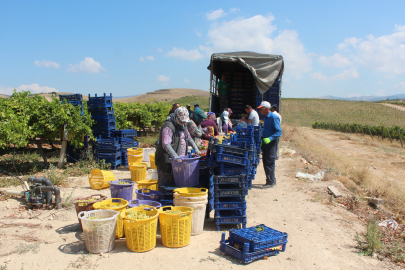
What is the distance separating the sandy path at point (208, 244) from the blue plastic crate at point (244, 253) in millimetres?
75

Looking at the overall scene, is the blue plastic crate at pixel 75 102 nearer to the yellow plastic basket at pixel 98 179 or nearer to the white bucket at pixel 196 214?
the yellow plastic basket at pixel 98 179

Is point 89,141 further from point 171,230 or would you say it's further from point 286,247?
point 286,247

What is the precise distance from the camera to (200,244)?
4.50 meters

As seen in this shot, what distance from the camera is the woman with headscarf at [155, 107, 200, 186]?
16.3ft

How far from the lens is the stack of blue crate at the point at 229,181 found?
4.98 metres

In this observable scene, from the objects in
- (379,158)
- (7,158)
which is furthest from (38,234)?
(379,158)

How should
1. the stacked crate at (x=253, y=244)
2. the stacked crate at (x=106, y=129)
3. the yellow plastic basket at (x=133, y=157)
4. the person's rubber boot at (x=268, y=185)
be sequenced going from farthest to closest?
the stacked crate at (x=106, y=129) → the yellow plastic basket at (x=133, y=157) → the person's rubber boot at (x=268, y=185) → the stacked crate at (x=253, y=244)

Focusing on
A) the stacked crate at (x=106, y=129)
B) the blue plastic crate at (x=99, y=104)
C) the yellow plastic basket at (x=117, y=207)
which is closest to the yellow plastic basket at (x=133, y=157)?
the stacked crate at (x=106, y=129)

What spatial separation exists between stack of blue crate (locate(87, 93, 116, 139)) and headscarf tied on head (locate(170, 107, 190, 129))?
18.9 feet

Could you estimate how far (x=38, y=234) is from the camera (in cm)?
462

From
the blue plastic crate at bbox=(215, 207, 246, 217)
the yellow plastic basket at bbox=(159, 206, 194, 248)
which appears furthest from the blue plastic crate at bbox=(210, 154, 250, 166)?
the yellow plastic basket at bbox=(159, 206, 194, 248)

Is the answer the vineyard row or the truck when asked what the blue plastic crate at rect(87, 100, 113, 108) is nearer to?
the truck

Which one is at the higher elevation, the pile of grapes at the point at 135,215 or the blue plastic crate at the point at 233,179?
the blue plastic crate at the point at 233,179

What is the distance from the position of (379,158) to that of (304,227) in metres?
14.9
